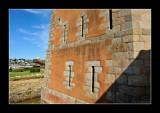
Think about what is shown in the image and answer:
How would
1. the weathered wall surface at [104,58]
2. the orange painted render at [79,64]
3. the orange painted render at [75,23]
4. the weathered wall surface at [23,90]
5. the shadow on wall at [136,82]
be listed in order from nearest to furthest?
the shadow on wall at [136,82] < the weathered wall surface at [104,58] < the orange painted render at [79,64] < the orange painted render at [75,23] < the weathered wall surface at [23,90]

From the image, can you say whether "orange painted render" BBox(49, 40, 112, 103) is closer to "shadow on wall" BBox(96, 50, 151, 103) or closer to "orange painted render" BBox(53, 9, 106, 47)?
"orange painted render" BBox(53, 9, 106, 47)

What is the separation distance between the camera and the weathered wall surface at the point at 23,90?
13.6 m

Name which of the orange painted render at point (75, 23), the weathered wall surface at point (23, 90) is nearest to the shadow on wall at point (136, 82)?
the orange painted render at point (75, 23)

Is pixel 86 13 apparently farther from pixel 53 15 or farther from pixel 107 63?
pixel 53 15

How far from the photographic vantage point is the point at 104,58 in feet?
12.8

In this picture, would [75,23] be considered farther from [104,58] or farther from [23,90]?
[23,90]

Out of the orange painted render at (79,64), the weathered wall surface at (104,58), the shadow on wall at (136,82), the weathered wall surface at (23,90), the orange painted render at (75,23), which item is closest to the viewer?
the shadow on wall at (136,82)

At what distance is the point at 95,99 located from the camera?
4039mm

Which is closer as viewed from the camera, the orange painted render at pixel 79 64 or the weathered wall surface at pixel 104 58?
the weathered wall surface at pixel 104 58

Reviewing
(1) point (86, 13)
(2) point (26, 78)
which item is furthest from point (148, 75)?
(2) point (26, 78)

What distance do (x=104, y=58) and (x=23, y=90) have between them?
15.0 metres

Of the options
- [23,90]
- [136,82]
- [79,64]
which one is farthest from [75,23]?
[23,90]

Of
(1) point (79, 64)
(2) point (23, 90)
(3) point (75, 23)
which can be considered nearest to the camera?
(1) point (79, 64)

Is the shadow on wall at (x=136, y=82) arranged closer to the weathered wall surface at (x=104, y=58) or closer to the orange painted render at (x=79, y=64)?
the weathered wall surface at (x=104, y=58)
